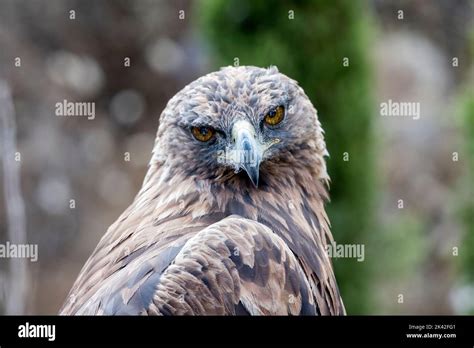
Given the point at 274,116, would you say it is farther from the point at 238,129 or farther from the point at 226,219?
the point at 226,219

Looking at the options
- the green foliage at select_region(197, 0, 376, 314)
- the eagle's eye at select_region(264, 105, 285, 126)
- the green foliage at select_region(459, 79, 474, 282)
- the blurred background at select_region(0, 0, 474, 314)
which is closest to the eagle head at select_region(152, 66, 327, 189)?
the eagle's eye at select_region(264, 105, 285, 126)

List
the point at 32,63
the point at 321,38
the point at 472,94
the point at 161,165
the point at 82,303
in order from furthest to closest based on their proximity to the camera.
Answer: the point at 32,63 → the point at 472,94 → the point at 321,38 → the point at 161,165 → the point at 82,303

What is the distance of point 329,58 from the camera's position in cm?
569

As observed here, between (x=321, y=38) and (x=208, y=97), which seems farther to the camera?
(x=321, y=38)

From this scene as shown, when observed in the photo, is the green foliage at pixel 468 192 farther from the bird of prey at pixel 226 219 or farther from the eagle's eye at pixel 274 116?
the eagle's eye at pixel 274 116

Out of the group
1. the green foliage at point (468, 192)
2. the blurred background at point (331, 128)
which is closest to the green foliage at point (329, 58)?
the blurred background at point (331, 128)

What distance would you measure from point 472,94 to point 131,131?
4182mm

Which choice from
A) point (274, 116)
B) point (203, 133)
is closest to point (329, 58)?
point (274, 116)

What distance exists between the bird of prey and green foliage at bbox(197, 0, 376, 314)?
2264 mm

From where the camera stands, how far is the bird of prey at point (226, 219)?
2771 millimetres

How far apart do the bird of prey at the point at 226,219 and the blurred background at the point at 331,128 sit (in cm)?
247
